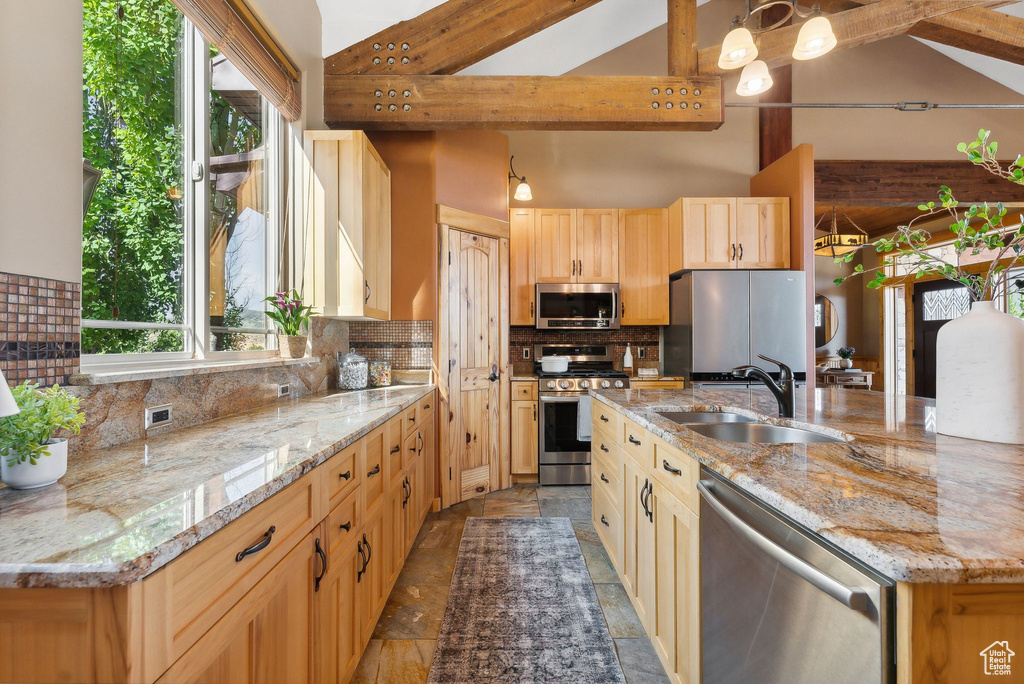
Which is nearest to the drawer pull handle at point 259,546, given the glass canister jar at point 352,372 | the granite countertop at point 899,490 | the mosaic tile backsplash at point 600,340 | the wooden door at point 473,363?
the granite countertop at point 899,490

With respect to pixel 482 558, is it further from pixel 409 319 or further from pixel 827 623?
pixel 827 623

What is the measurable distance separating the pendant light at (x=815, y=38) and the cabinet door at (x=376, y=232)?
2350mm

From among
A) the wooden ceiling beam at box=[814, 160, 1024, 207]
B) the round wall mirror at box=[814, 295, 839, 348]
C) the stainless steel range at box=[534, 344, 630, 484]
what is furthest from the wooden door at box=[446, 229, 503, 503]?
the round wall mirror at box=[814, 295, 839, 348]

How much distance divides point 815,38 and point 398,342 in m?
2.94

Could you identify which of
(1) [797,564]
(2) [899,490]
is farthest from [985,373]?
(1) [797,564]

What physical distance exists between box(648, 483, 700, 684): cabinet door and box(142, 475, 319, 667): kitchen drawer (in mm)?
1071

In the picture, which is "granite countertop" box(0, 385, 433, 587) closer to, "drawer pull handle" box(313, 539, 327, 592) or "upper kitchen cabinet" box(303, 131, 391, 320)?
"drawer pull handle" box(313, 539, 327, 592)

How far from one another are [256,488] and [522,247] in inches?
136

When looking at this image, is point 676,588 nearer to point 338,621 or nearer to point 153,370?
point 338,621

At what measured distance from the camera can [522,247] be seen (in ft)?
13.4

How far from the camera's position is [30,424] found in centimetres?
85

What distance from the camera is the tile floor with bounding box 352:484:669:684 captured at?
164 centimetres

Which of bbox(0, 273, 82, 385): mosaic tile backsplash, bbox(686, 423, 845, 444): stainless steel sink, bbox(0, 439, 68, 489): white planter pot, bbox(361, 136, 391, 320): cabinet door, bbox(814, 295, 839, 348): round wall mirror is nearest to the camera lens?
bbox(0, 439, 68, 489): white planter pot

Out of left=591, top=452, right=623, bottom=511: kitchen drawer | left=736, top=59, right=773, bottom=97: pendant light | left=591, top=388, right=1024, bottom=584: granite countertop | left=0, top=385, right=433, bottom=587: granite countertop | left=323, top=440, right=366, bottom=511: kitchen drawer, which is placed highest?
left=736, top=59, right=773, bottom=97: pendant light
